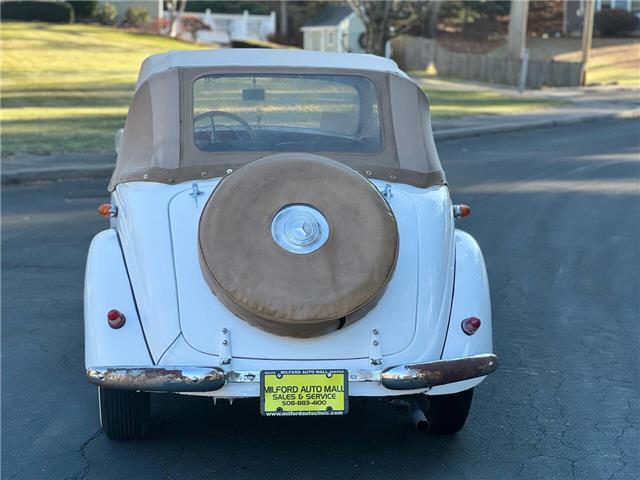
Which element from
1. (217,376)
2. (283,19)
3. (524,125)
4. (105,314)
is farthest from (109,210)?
(283,19)

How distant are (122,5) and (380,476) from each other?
53546 millimetres

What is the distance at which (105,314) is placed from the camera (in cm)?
435

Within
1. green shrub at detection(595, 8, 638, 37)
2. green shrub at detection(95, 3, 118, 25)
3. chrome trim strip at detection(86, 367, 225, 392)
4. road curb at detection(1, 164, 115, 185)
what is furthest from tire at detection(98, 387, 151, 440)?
green shrub at detection(595, 8, 638, 37)

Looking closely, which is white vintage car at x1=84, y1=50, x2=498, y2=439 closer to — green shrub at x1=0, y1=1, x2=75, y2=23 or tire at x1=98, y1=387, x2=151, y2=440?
tire at x1=98, y1=387, x2=151, y2=440

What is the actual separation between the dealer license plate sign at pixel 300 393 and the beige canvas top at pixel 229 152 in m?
1.35

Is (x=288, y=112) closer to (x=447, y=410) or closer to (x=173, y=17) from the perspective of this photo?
(x=447, y=410)

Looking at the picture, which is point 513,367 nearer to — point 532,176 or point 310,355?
point 310,355

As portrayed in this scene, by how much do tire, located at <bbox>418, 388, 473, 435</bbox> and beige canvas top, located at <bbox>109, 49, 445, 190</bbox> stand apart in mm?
1187

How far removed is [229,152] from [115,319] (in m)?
1.30

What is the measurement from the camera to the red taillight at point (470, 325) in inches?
176

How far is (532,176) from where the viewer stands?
13.9 metres

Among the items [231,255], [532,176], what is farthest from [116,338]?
[532,176]

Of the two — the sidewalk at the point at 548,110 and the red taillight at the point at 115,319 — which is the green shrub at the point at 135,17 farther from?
the red taillight at the point at 115,319

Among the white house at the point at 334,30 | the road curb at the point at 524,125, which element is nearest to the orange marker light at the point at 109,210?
the road curb at the point at 524,125
